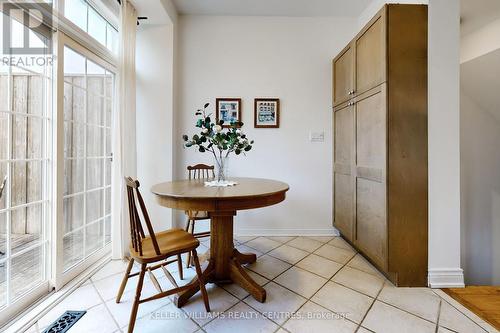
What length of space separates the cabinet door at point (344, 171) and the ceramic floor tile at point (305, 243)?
1.14 feet

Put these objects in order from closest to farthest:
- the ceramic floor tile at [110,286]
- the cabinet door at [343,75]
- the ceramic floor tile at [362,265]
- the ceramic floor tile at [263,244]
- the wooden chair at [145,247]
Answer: the wooden chair at [145,247] < the ceramic floor tile at [110,286] < the ceramic floor tile at [362,265] < the cabinet door at [343,75] < the ceramic floor tile at [263,244]

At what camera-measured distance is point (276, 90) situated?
9.33 ft

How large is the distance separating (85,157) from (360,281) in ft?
8.76

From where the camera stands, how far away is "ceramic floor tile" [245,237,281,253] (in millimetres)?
2461

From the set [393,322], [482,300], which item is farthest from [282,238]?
[482,300]

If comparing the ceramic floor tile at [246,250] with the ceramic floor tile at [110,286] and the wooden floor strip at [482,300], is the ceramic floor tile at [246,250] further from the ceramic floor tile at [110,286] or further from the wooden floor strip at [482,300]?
the wooden floor strip at [482,300]

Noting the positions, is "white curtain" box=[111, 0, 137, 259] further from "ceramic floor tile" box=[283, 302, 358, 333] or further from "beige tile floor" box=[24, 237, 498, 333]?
"ceramic floor tile" box=[283, 302, 358, 333]

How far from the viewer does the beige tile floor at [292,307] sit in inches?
52.1

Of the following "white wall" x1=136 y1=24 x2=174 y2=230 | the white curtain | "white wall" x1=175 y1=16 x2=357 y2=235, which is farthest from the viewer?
"white wall" x1=175 y1=16 x2=357 y2=235

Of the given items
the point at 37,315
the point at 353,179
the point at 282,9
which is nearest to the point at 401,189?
the point at 353,179

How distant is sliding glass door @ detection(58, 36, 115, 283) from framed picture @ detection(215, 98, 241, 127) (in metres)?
1.18

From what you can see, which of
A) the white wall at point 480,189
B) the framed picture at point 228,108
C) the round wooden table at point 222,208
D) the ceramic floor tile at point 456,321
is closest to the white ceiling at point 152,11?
the framed picture at point 228,108

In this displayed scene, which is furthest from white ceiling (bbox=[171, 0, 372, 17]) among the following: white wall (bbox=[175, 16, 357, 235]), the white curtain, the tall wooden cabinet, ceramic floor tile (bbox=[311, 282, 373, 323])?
ceramic floor tile (bbox=[311, 282, 373, 323])

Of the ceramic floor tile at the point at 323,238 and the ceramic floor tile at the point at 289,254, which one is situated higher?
the ceramic floor tile at the point at 323,238
